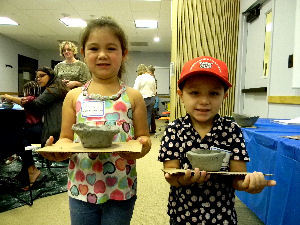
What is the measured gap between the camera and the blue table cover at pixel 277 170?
1.11 meters

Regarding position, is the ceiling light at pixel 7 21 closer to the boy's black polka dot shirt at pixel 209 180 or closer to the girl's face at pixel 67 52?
the girl's face at pixel 67 52

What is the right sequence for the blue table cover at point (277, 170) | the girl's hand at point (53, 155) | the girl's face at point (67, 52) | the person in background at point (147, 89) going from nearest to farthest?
the girl's hand at point (53, 155)
the blue table cover at point (277, 170)
the girl's face at point (67, 52)
the person in background at point (147, 89)

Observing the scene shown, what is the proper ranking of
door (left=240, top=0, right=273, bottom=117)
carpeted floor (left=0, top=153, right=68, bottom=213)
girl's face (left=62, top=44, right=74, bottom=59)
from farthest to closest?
girl's face (left=62, top=44, right=74, bottom=59) → door (left=240, top=0, right=273, bottom=117) → carpeted floor (left=0, top=153, right=68, bottom=213)

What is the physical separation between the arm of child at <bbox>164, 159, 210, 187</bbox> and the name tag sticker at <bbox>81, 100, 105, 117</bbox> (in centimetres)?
31

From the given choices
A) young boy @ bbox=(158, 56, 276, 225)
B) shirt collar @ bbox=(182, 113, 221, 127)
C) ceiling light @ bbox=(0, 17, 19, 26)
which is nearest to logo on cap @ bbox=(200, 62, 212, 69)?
young boy @ bbox=(158, 56, 276, 225)

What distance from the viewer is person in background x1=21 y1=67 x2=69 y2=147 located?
279cm

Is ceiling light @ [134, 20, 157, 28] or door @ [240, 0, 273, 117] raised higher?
ceiling light @ [134, 20, 157, 28]

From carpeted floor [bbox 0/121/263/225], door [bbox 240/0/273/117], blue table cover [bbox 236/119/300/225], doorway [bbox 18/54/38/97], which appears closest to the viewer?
blue table cover [bbox 236/119/300/225]

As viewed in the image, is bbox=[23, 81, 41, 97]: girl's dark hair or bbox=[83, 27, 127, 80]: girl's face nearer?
bbox=[83, 27, 127, 80]: girl's face

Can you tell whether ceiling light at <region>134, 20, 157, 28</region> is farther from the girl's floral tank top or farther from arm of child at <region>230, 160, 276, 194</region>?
arm of child at <region>230, 160, 276, 194</region>

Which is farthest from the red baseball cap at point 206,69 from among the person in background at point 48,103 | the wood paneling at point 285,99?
Result: the person in background at point 48,103

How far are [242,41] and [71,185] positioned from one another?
3.58 meters

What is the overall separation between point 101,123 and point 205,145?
38 cm

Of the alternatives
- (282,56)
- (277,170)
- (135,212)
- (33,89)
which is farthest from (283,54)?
(33,89)
